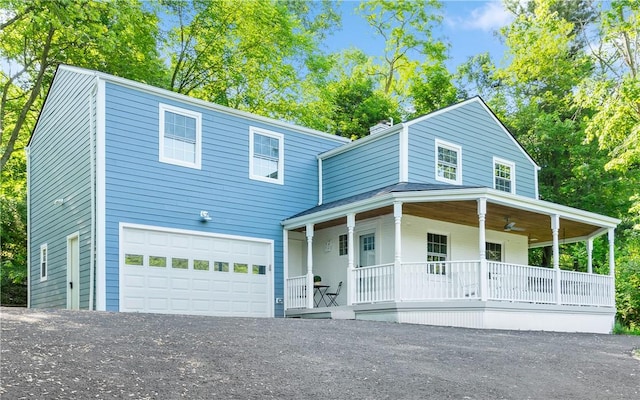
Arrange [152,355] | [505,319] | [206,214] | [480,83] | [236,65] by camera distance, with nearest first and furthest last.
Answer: [152,355] < [505,319] < [206,214] < [236,65] < [480,83]

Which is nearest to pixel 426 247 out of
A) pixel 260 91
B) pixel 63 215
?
pixel 63 215

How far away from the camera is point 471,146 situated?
56.9 ft

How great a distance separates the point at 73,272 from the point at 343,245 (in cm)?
641

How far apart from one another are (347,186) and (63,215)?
6.99 meters

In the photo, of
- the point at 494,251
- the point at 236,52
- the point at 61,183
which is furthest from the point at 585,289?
the point at 236,52

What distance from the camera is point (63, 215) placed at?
15.0 meters

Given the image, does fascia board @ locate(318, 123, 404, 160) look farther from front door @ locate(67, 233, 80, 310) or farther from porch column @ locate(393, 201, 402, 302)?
front door @ locate(67, 233, 80, 310)

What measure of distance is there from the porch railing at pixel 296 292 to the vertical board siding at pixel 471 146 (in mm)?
3669

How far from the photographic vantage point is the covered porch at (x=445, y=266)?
1317 centimetres

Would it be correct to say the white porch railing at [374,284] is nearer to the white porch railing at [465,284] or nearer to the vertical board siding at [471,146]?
the white porch railing at [465,284]

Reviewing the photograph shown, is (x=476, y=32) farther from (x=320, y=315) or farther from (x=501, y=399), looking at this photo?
(x=501, y=399)

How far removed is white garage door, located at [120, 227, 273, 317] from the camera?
527 inches

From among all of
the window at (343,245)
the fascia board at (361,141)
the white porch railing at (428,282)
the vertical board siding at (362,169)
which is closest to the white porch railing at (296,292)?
the window at (343,245)

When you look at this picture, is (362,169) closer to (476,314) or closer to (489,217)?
(489,217)
